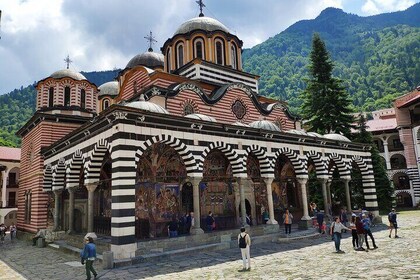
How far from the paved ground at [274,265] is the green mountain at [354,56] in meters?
28.5

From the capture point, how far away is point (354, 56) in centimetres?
13975

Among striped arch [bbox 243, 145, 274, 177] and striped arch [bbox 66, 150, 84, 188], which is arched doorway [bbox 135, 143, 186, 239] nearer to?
striped arch [bbox 66, 150, 84, 188]

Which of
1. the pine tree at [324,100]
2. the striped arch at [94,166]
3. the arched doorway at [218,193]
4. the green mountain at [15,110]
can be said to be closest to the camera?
the striped arch at [94,166]

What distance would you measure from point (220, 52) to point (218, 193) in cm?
1078

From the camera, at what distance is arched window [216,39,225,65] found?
2333 cm

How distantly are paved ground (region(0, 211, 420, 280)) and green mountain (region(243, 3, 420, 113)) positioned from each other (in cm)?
2853

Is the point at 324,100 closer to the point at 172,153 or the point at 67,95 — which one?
the point at 172,153

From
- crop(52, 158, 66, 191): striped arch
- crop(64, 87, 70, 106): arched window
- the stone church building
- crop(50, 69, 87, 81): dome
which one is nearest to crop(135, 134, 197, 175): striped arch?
the stone church building

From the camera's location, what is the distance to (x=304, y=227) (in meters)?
17.4

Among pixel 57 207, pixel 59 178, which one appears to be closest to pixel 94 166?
pixel 59 178

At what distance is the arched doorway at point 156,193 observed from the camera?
14898mm

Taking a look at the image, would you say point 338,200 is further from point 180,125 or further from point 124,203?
point 124,203

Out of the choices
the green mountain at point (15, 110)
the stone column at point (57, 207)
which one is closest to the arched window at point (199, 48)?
the stone column at point (57, 207)

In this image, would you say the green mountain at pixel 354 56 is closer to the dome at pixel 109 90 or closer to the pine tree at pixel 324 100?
the pine tree at pixel 324 100
